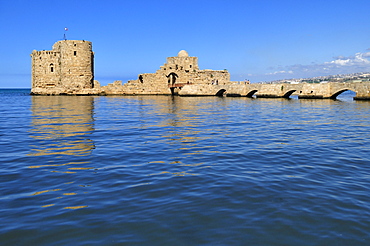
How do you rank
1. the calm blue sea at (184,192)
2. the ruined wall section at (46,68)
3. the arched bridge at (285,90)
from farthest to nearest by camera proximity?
1. the ruined wall section at (46,68)
2. the arched bridge at (285,90)
3. the calm blue sea at (184,192)

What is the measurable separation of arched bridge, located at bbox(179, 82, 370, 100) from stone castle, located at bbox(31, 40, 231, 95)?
2493 mm

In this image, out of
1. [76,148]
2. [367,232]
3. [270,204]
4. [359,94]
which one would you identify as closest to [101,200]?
[270,204]

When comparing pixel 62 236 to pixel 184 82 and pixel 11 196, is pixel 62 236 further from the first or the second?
pixel 184 82

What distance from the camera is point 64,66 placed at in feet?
137

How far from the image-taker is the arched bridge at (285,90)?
1128 inches

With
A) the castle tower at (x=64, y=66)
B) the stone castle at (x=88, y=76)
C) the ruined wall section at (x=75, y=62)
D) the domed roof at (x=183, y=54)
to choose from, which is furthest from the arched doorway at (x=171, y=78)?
the ruined wall section at (x=75, y=62)

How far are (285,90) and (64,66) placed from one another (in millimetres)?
26751

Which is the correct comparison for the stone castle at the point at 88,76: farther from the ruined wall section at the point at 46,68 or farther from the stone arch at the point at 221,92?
the stone arch at the point at 221,92

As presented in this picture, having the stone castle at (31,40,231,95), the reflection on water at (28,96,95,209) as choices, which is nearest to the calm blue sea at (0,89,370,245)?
the reflection on water at (28,96,95,209)

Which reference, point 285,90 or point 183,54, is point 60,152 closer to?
point 285,90

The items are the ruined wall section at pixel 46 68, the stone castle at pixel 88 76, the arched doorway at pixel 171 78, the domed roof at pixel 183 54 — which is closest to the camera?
the stone castle at pixel 88 76

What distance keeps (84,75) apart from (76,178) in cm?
3971

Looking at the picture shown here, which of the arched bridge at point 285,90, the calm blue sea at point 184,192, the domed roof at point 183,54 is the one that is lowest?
the calm blue sea at point 184,192

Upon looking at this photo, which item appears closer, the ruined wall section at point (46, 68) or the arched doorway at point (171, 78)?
the ruined wall section at point (46, 68)
